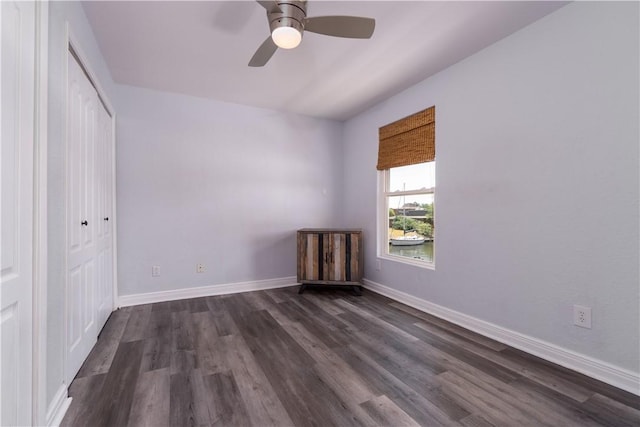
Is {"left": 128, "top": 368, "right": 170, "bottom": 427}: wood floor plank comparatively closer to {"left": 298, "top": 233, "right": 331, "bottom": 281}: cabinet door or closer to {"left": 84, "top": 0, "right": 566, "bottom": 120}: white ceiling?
{"left": 298, "top": 233, "right": 331, "bottom": 281}: cabinet door

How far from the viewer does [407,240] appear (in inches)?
137

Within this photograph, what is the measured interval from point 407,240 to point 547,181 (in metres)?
1.63

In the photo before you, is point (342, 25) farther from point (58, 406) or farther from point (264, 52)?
point (58, 406)

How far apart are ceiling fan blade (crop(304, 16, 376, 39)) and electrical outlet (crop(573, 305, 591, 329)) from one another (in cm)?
225

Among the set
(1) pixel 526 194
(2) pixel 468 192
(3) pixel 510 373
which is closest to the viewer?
(3) pixel 510 373

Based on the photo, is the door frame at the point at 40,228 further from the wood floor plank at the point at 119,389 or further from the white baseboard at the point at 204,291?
the white baseboard at the point at 204,291

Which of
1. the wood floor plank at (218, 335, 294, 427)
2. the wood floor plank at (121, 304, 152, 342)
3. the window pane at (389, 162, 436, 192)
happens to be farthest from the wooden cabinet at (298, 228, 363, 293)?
the wood floor plank at (121, 304, 152, 342)

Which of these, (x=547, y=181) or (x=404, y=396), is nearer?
(x=404, y=396)

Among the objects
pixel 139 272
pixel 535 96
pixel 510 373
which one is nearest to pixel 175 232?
pixel 139 272

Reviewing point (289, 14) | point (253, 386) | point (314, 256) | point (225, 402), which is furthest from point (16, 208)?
point (314, 256)

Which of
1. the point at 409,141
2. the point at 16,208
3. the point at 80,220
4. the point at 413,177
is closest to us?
the point at 16,208

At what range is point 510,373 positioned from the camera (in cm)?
187

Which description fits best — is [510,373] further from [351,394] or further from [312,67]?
[312,67]

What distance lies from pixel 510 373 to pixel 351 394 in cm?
108
